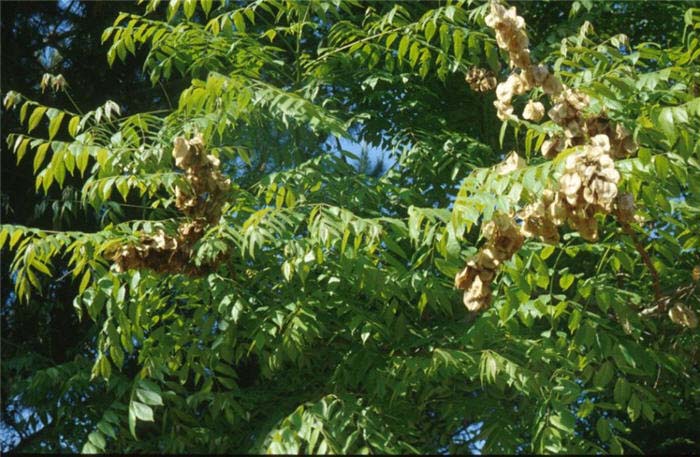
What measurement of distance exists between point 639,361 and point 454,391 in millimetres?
745

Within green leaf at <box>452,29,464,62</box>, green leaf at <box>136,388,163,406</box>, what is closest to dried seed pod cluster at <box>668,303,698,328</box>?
green leaf at <box>452,29,464,62</box>

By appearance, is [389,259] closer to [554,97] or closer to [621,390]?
[554,97]

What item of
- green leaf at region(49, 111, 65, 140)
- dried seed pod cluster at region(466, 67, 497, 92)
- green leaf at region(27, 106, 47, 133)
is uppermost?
green leaf at region(27, 106, 47, 133)

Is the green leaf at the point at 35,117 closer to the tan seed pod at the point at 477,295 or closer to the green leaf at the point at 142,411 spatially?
the green leaf at the point at 142,411

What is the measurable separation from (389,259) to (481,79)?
1.30m

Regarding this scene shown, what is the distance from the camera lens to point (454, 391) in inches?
152

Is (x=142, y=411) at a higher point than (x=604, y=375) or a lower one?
higher

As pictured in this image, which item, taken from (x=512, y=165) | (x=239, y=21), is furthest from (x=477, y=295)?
(x=239, y=21)

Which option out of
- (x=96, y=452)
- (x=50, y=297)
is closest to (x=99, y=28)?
(x=50, y=297)

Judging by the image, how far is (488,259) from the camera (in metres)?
3.02

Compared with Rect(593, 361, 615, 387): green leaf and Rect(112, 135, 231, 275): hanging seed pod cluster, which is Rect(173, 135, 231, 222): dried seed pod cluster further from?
Rect(593, 361, 615, 387): green leaf

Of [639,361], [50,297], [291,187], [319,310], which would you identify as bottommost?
[50,297]

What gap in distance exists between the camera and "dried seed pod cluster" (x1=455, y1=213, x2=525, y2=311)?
299 cm

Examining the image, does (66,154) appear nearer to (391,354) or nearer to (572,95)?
(391,354)
